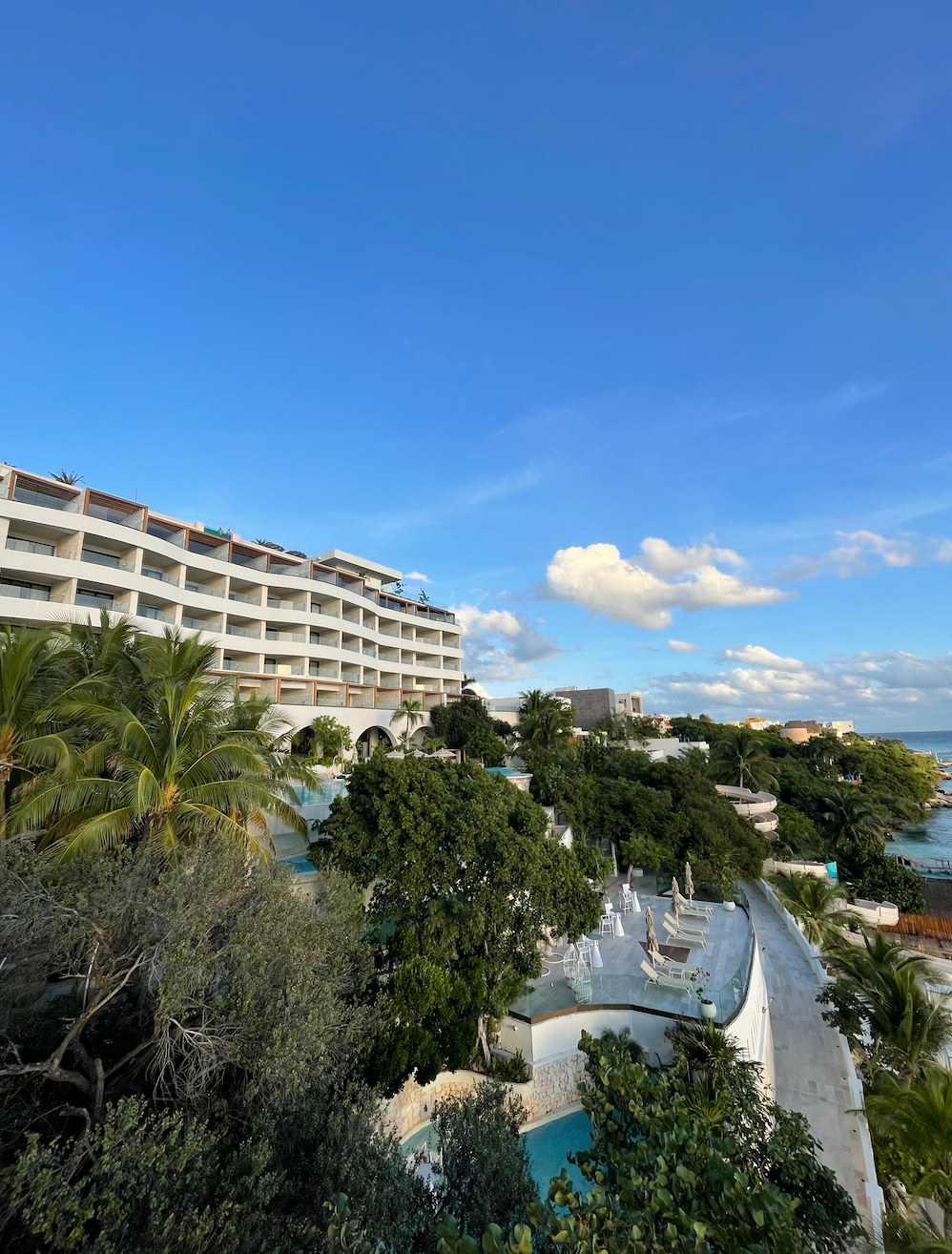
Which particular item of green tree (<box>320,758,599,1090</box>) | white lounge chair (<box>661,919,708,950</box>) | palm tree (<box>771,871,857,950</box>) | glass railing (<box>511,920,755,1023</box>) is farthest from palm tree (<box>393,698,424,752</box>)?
glass railing (<box>511,920,755,1023</box>)

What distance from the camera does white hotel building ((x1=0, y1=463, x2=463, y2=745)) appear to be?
2395cm

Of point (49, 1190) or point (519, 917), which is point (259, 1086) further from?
point (519, 917)

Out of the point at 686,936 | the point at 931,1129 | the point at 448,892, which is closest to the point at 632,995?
the point at 686,936

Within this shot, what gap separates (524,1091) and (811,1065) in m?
7.35

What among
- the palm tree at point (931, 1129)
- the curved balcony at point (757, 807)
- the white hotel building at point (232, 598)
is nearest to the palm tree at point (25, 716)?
the white hotel building at point (232, 598)

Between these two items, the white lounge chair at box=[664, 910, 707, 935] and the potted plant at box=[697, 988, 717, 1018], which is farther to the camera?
the white lounge chair at box=[664, 910, 707, 935]

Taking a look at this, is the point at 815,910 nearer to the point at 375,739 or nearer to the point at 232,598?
the point at 375,739

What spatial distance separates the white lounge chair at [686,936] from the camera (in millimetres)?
15570

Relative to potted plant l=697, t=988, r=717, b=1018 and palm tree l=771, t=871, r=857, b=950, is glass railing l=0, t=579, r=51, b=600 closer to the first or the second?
potted plant l=697, t=988, r=717, b=1018

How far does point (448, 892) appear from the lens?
43.4ft

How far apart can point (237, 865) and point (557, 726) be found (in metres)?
33.8

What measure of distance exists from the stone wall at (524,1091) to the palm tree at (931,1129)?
5.23m

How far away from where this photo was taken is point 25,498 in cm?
2428

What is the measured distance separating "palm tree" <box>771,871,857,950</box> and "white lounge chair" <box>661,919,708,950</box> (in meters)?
8.70
